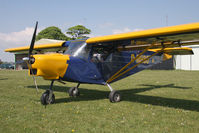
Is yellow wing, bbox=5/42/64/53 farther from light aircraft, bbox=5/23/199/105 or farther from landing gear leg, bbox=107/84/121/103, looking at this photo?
landing gear leg, bbox=107/84/121/103

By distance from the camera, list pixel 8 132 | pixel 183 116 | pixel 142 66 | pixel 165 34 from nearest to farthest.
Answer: pixel 8 132 < pixel 183 116 < pixel 165 34 < pixel 142 66

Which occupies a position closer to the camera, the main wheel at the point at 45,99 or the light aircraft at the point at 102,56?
the light aircraft at the point at 102,56

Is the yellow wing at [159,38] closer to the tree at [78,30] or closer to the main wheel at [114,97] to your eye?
the main wheel at [114,97]

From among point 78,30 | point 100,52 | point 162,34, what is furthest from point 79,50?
point 78,30

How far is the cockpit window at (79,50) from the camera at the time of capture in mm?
8352

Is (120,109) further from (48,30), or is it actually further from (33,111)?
(48,30)

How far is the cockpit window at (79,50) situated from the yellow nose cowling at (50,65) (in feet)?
2.76

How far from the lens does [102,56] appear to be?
8867mm

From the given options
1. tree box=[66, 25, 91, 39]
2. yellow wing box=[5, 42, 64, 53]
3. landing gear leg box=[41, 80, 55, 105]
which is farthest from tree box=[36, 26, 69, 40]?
landing gear leg box=[41, 80, 55, 105]

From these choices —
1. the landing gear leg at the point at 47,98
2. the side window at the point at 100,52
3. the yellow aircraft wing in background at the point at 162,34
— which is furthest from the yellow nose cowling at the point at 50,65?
the yellow aircraft wing in background at the point at 162,34

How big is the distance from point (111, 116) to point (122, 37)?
10.3 feet

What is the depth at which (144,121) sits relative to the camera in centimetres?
541

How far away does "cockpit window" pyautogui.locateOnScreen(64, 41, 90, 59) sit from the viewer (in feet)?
27.4

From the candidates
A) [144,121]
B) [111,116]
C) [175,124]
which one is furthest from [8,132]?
[175,124]
